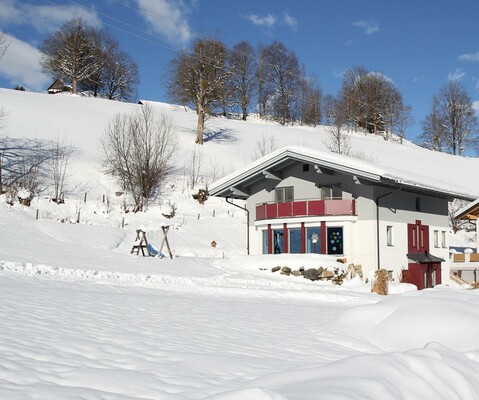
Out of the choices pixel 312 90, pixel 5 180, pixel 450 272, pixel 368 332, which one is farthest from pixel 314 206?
pixel 312 90

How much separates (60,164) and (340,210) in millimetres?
25900

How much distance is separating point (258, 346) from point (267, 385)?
8.63 feet

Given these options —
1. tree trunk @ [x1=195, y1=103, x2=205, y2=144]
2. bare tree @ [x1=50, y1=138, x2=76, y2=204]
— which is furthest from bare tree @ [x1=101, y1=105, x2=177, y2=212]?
tree trunk @ [x1=195, y1=103, x2=205, y2=144]

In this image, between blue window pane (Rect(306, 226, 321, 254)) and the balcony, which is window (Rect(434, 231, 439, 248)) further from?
blue window pane (Rect(306, 226, 321, 254))

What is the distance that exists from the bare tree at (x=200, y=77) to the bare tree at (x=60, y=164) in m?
14.8

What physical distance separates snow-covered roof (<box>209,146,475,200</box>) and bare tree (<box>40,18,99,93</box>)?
5075 cm

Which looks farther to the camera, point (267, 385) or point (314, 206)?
point (314, 206)

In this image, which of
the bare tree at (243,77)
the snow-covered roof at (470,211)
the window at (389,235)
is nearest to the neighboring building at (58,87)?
the bare tree at (243,77)

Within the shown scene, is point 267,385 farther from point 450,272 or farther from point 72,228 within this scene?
point 450,272

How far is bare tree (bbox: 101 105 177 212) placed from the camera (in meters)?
41.7

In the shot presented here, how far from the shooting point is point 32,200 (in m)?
34.4

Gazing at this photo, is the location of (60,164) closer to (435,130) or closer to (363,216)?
(363,216)

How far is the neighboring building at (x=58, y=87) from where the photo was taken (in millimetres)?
77500

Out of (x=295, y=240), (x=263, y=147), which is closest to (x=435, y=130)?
(x=263, y=147)
